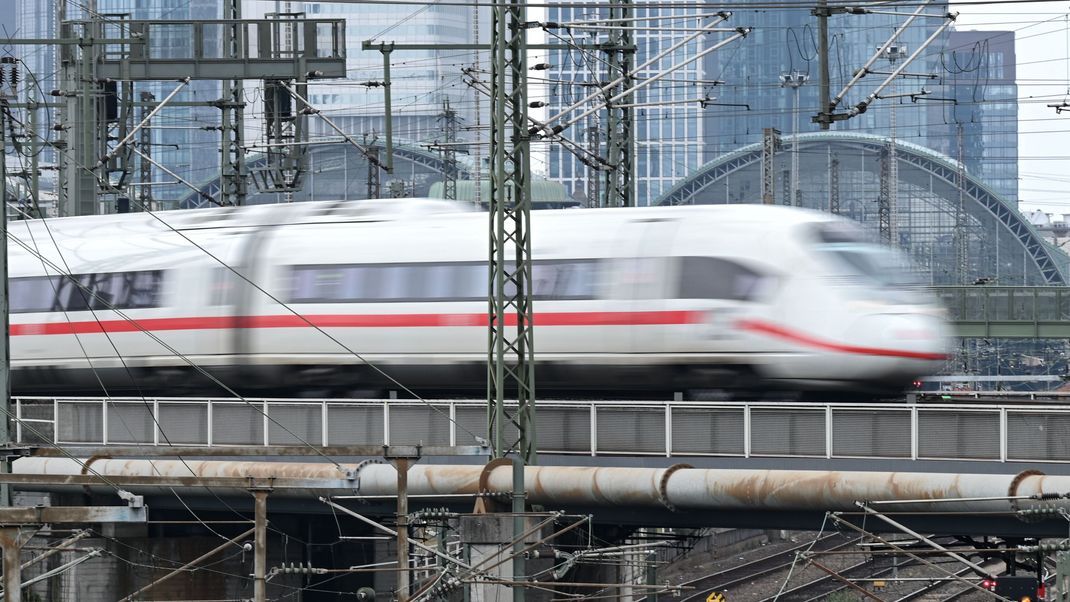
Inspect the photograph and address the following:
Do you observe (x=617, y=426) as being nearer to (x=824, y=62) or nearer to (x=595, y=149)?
(x=824, y=62)

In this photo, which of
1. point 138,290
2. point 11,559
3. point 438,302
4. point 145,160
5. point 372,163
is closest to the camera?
point 11,559

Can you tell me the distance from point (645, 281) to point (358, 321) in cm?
546

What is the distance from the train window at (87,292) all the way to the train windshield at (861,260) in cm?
1263

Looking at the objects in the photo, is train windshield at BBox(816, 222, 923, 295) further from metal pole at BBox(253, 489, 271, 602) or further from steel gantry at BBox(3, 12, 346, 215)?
steel gantry at BBox(3, 12, 346, 215)

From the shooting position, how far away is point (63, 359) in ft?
114

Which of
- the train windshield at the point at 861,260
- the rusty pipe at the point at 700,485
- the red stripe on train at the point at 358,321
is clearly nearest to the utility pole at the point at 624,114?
the red stripe on train at the point at 358,321

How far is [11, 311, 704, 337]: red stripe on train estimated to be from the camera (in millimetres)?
28969

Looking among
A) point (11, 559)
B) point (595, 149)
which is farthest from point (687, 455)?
point (595, 149)

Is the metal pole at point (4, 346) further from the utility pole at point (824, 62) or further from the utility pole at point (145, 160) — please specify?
the utility pole at point (145, 160)

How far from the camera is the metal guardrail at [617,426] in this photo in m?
24.9

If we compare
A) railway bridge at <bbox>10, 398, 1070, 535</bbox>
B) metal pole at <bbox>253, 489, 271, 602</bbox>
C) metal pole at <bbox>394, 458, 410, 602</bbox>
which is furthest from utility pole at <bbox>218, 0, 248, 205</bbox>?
metal pole at <bbox>253, 489, 271, 602</bbox>

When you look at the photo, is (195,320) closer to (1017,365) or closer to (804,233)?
(804,233)

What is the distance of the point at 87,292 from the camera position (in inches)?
1353

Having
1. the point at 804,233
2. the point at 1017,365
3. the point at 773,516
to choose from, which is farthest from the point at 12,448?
the point at 1017,365
